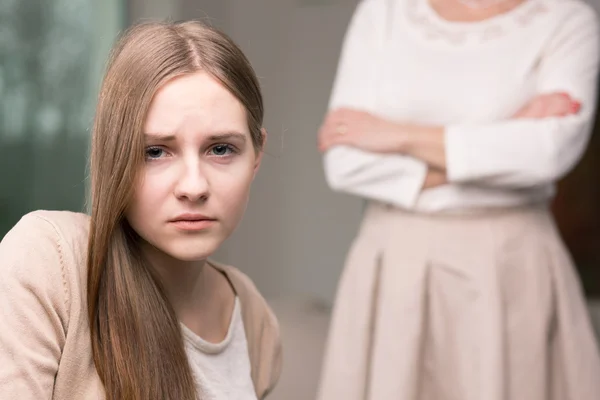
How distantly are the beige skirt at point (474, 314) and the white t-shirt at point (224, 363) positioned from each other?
90cm

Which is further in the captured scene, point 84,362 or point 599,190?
point 599,190

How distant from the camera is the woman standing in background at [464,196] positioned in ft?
5.79

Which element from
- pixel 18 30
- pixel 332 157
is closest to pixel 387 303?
pixel 332 157

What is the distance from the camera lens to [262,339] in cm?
99

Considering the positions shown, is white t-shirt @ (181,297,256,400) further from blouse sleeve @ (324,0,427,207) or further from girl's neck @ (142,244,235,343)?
blouse sleeve @ (324,0,427,207)

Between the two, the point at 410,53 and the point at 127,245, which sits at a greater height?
the point at 410,53

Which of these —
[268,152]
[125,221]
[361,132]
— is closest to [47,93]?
[268,152]

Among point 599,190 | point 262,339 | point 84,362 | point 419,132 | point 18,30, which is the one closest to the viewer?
point 84,362

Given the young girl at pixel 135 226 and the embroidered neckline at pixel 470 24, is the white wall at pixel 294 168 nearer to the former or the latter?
the embroidered neckline at pixel 470 24

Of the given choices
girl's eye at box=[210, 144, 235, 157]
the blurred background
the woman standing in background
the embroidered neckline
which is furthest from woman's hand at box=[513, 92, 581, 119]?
girl's eye at box=[210, 144, 235, 157]

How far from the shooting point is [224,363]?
2.90 ft

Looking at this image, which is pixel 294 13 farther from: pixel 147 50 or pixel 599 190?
pixel 147 50

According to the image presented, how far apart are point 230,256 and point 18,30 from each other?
0.89 metres

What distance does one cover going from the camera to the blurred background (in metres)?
2.41
